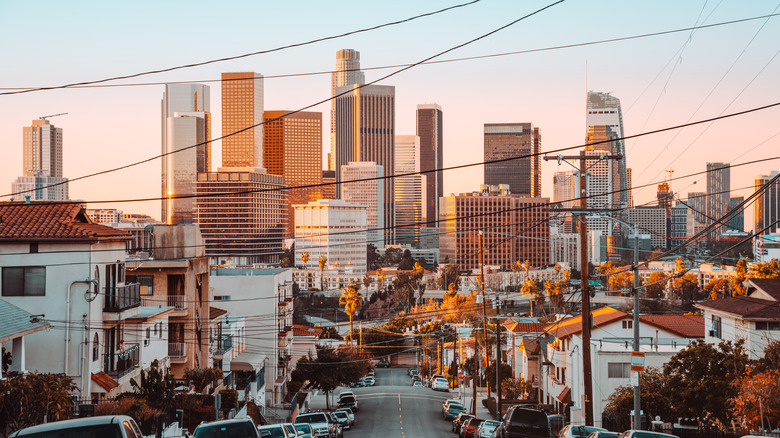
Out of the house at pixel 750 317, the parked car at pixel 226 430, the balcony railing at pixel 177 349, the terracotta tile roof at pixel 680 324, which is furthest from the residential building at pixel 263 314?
the parked car at pixel 226 430

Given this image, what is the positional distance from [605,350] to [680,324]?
9.81 meters

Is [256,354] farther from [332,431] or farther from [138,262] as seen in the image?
[332,431]

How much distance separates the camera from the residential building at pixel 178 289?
44.9 m

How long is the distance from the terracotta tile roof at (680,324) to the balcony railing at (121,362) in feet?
99.4

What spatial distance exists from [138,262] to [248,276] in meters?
24.4

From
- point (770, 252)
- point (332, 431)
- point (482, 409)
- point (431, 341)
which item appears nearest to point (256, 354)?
point (482, 409)

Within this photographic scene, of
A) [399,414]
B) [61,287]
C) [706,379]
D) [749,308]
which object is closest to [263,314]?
[399,414]

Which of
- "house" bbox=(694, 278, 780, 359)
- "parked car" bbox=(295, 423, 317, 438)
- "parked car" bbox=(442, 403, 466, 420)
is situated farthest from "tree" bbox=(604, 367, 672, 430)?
"parked car" bbox=(442, 403, 466, 420)

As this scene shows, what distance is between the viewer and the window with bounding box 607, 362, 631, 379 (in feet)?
151

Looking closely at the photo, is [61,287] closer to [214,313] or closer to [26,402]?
[26,402]

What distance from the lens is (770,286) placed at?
4350 cm

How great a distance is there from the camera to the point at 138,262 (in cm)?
4344

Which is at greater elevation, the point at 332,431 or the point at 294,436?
the point at 294,436

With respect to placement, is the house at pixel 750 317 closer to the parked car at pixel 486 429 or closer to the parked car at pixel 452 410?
the parked car at pixel 486 429
